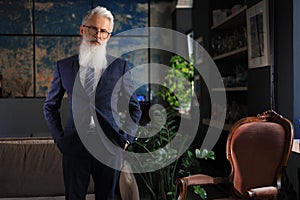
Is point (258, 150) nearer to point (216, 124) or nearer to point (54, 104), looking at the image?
point (54, 104)

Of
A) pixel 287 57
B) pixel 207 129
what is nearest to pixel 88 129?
pixel 287 57

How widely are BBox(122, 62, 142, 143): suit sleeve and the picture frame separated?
64.5 inches

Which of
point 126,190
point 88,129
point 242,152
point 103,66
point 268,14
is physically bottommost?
point 126,190

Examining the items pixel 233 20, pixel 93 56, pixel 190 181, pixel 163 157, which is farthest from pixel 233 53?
pixel 93 56

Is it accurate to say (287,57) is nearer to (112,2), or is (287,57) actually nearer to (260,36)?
(260,36)

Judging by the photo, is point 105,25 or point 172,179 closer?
point 105,25

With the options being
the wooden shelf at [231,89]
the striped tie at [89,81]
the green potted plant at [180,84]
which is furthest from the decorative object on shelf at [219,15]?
the striped tie at [89,81]

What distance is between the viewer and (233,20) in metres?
4.30

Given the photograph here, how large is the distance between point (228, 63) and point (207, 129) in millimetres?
816

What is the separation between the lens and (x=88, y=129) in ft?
5.53

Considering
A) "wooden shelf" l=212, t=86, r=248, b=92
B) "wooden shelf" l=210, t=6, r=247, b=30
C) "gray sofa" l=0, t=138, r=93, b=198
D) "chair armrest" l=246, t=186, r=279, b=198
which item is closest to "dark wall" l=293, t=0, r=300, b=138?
"chair armrest" l=246, t=186, r=279, b=198

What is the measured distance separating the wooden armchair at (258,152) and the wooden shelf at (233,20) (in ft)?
4.82

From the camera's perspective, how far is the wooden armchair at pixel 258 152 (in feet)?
8.56

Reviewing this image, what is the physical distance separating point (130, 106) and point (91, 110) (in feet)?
0.73
